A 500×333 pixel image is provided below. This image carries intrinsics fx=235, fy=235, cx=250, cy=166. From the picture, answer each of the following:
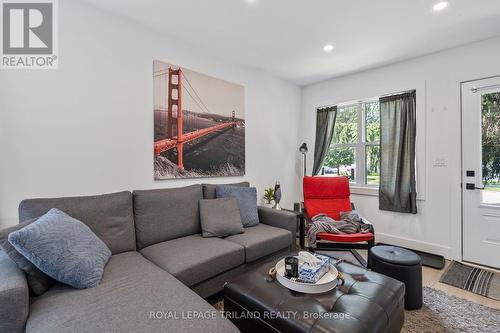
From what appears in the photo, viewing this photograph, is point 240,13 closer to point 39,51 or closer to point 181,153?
point 181,153

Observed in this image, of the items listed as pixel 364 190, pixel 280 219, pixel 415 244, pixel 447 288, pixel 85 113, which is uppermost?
pixel 85 113

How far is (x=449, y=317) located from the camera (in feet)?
5.91

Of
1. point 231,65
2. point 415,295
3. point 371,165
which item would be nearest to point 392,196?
point 371,165

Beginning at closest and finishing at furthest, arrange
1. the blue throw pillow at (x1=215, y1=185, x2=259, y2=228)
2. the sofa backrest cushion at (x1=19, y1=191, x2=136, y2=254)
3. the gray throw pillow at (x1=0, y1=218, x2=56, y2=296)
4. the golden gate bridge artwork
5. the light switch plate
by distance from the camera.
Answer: the gray throw pillow at (x1=0, y1=218, x2=56, y2=296) → the sofa backrest cushion at (x1=19, y1=191, x2=136, y2=254) → the golden gate bridge artwork → the blue throw pillow at (x1=215, y1=185, x2=259, y2=228) → the light switch plate

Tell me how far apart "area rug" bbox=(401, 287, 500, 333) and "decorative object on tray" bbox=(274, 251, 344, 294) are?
2.48ft

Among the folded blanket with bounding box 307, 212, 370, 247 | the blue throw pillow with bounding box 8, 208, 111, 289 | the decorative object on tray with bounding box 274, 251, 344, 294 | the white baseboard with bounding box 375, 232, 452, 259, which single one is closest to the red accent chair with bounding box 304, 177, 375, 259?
the folded blanket with bounding box 307, 212, 370, 247

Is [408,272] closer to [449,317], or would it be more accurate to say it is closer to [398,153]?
[449,317]

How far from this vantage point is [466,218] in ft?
9.12

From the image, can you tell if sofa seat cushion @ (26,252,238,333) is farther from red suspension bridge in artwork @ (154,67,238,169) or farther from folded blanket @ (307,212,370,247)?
folded blanket @ (307,212,370,247)

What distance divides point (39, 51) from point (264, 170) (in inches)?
111

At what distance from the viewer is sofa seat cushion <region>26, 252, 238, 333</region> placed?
1.04m

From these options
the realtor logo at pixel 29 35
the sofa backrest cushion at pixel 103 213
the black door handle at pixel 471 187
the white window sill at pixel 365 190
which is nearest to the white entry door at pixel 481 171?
the black door handle at pixel 471 187

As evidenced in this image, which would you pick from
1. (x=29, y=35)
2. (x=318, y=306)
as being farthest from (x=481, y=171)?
(x=29, y=35)

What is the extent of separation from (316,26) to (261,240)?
7.38ft
